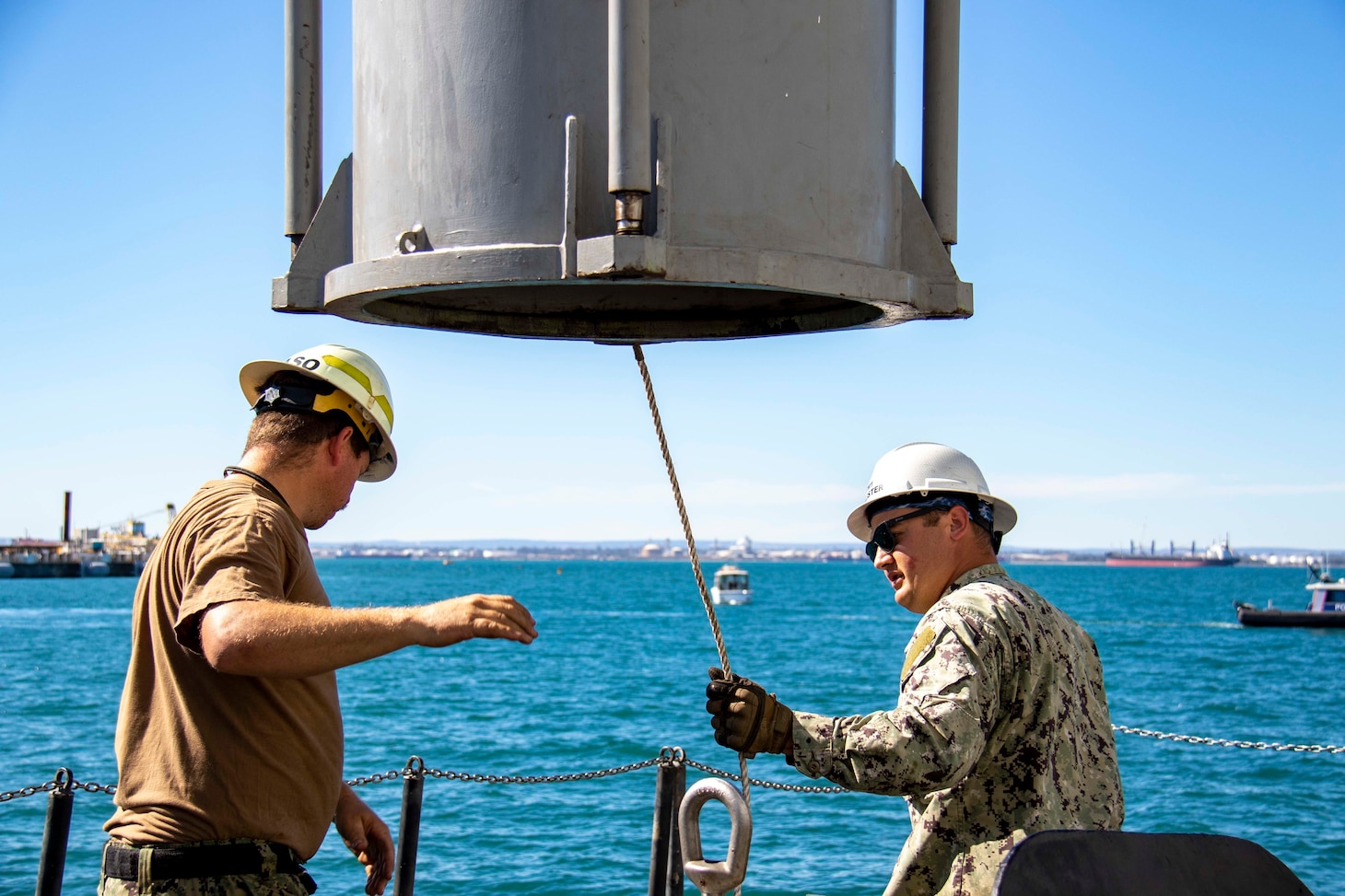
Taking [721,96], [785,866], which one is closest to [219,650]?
[721,96]

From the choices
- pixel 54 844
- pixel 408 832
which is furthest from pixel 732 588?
pixel 54 844

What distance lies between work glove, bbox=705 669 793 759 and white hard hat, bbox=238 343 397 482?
3.59 ft

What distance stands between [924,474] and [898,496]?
11 cm

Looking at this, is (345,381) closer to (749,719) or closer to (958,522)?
(749,719)

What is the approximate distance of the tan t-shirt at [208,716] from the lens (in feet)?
9.14

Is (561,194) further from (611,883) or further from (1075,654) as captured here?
(611,883)

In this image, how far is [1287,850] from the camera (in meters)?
18.9

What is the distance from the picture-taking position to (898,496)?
3475 mm

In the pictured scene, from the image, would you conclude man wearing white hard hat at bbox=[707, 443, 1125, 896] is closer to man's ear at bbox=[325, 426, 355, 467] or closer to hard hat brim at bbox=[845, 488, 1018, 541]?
hard hat brim at bbox=[845, 488, 1018, 541]

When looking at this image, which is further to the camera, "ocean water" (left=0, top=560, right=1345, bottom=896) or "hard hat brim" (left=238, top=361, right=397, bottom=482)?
"ocean water" (left=0, top=560, right=1345, bottom=896)

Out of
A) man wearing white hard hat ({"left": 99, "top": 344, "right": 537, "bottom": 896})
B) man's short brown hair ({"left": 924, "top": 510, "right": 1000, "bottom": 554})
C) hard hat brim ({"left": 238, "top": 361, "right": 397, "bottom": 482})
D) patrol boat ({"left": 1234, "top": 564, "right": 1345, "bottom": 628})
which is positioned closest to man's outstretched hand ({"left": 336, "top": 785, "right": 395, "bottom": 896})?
man wearing white hard hat ({"left": 99, "top": 344, "right": 537, "bottom": 896})

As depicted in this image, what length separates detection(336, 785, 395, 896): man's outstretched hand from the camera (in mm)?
3559

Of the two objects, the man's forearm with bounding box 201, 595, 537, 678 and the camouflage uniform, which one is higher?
the man's forearm with bounding box 201, 595, 537, 678

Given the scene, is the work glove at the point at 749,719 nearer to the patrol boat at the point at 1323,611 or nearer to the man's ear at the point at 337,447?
the man's ear at the point at 337,447
